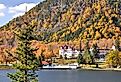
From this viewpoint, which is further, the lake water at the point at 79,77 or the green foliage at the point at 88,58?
the green foliage at the point at 88,58

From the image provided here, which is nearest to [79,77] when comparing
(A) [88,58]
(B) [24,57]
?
(A) [88,58]

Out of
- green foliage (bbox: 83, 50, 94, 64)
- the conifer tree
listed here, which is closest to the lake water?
green foliage (bbox: 83, 50, 94, 64)

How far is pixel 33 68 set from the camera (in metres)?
31.4

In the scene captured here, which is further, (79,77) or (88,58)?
(88,58)

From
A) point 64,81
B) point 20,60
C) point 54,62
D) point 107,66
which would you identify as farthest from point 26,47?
point 54,62

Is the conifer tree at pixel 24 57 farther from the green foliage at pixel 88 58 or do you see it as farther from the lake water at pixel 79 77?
the green foliage at pixel 88 58

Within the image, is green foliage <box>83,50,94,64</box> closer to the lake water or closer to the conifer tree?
the lake water

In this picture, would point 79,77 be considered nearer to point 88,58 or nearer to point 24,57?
point 88,58

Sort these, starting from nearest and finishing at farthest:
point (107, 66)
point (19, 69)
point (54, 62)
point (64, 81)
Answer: point (19, 69) → point (64, 81) → point (107, 66) → point (54, 62)

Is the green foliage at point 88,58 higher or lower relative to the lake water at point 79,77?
higher

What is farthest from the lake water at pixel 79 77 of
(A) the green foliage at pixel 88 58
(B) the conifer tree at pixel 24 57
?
(B) the conifer tree at pixel 24 57

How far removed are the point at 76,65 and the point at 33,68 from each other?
144m

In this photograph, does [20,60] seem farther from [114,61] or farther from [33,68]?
[114,61]

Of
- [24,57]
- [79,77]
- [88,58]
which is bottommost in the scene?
[79,77]
